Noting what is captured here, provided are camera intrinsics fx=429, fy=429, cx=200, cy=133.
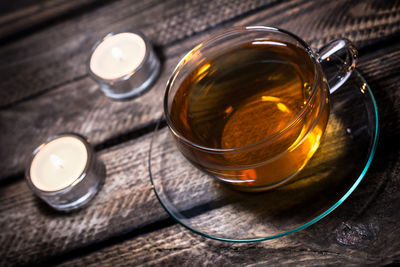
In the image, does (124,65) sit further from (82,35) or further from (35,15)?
(35,15)

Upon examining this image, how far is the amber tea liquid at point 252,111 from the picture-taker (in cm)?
42

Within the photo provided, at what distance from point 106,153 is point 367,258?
37 centimetres

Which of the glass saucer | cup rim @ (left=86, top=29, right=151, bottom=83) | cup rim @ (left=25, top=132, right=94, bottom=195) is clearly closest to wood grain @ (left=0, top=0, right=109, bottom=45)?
cup rim @ (left=86, top=29, right=151, bottom=83)

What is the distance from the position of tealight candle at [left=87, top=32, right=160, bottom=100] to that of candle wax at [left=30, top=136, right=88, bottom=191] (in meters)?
0.10

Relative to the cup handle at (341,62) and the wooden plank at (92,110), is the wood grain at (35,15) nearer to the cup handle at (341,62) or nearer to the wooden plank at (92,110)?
the wooden plank at (92,110)

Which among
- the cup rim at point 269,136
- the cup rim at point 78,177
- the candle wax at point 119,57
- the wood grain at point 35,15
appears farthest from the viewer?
the wood grain at point 35,15

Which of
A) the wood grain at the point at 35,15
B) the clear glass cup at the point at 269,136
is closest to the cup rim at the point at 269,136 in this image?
the clear glass cup at the point at 269,136

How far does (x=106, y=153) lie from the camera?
0.62 meters

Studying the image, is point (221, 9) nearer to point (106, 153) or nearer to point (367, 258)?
point (106, 153)

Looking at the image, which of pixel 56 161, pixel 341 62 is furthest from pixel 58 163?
pixel 341 62

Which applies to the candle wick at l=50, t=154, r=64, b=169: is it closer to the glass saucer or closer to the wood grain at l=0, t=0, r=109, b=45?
the glass saucer

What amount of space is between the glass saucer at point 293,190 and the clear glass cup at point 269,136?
0.06ft

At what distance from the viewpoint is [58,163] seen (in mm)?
609

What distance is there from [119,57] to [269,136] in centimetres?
37
